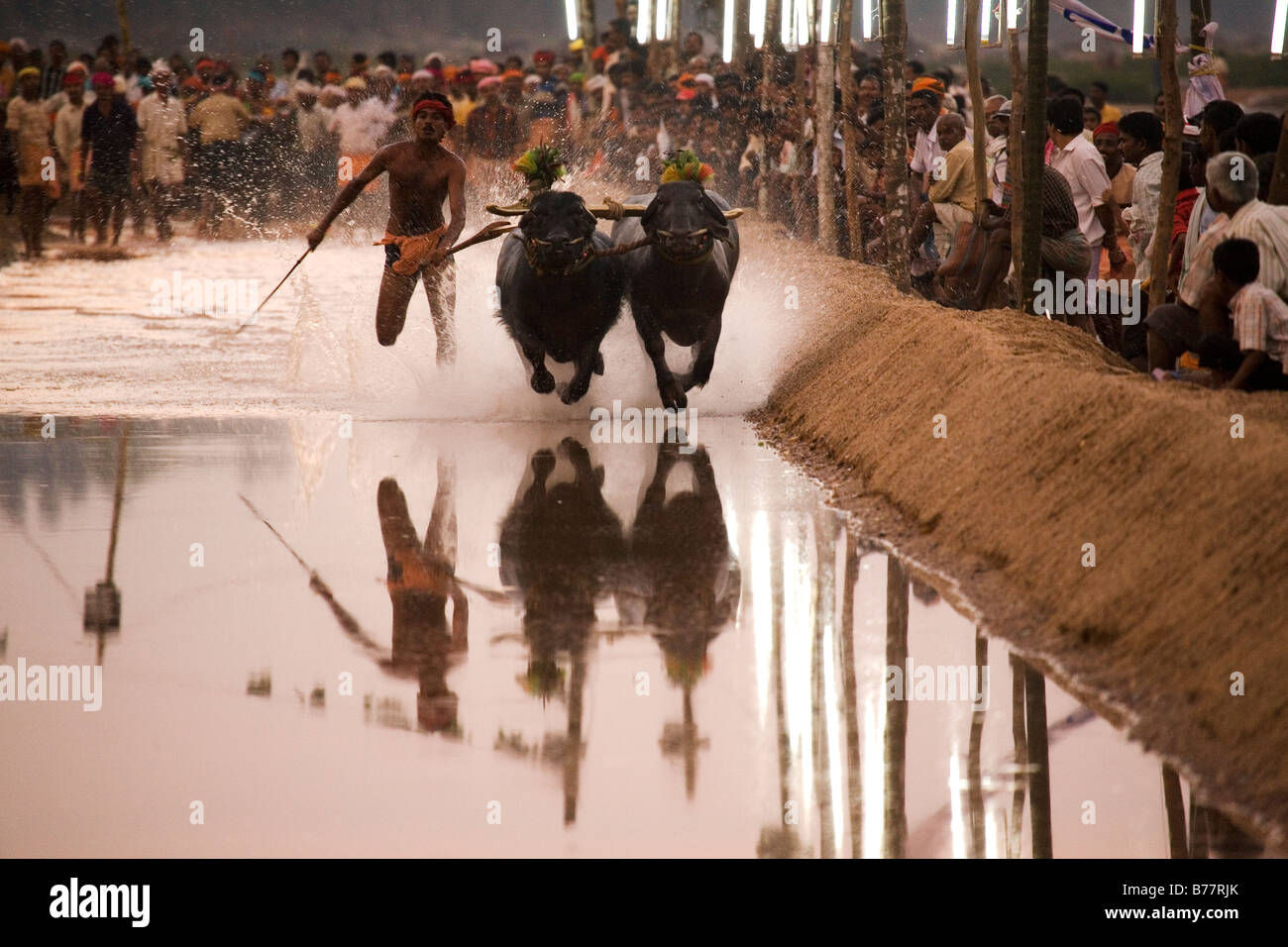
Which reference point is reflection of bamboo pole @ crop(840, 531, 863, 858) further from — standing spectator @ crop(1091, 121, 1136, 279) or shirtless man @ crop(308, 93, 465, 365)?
standing spectator @ crop(1091, 121, 1136, 279)

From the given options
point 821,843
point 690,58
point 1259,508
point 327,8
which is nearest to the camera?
point 821,843

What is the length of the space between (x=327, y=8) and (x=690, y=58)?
11700 mm

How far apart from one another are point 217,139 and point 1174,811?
1023 inches

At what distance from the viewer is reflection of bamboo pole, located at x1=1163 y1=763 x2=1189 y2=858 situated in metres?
4.97

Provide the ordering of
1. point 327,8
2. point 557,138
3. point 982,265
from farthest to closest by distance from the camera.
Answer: point 327,8 → point 557,138 → point 982,265

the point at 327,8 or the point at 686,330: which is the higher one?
the point at 327,8

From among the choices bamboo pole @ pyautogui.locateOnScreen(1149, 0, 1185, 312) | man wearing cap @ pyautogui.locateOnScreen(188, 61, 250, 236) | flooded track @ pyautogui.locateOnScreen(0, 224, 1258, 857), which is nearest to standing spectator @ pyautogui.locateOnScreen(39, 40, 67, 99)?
man wearing cap @ pyautogui.locateOnScreen(188, 61, 250, 236)

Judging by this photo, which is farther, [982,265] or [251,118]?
[251,118]

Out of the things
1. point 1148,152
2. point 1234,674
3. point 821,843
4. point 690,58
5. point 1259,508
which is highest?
point 690,58

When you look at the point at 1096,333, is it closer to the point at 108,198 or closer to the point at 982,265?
the point at 982,265

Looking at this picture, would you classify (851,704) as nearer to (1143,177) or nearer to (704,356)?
(1143,177)

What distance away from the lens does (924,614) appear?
24.1 ft

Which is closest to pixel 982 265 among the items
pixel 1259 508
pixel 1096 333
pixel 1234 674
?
pixel 1096 333

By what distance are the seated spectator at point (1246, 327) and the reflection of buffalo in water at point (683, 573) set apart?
255 cm
